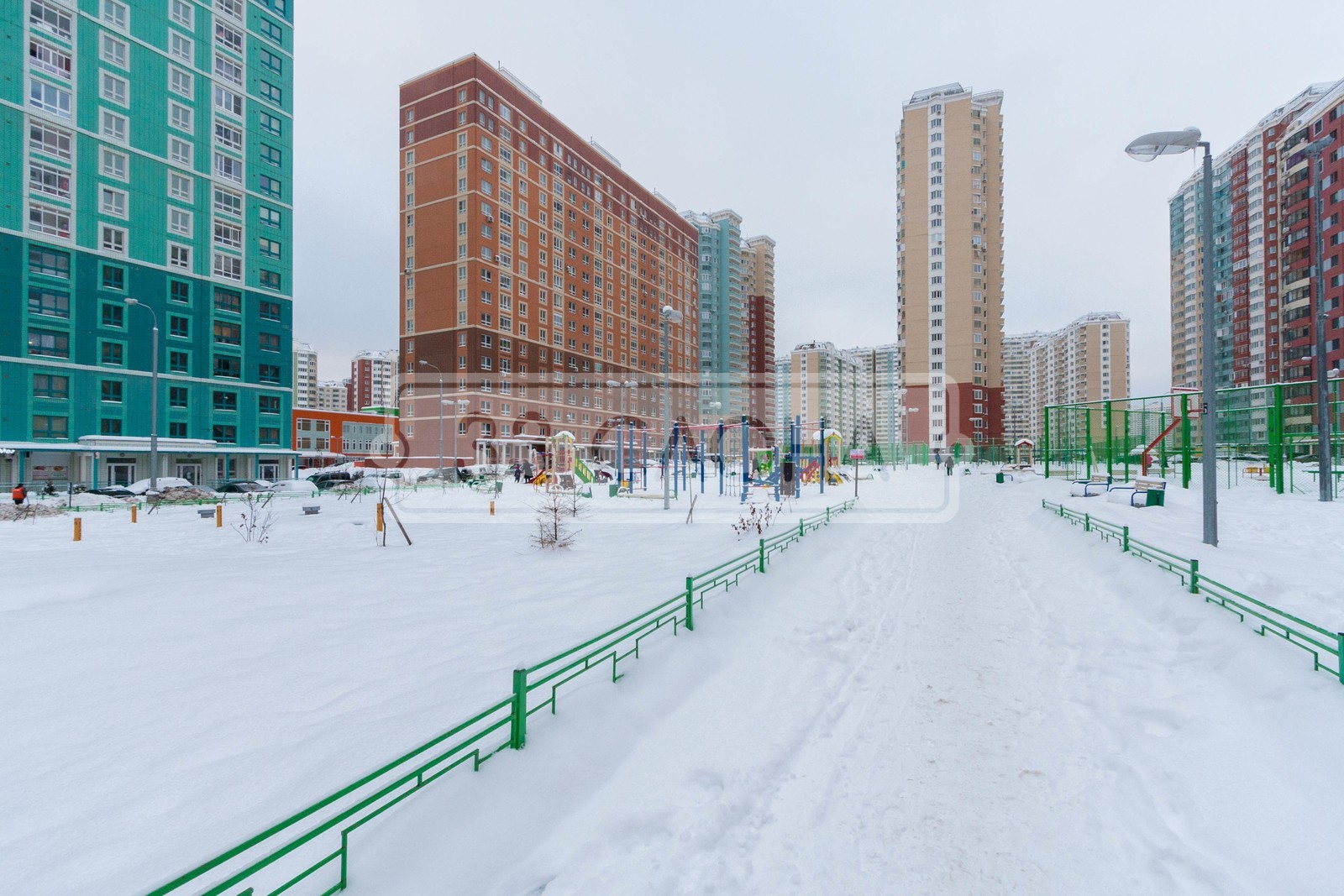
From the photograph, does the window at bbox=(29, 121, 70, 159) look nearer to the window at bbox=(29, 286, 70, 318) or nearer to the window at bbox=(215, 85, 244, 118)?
the window at bbox=(29, 286, 70, 318)

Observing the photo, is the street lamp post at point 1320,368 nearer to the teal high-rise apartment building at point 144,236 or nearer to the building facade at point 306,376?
the teal high-rise apartment building at point 144,236

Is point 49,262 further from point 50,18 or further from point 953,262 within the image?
point 953,262

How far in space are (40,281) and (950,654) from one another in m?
49.5

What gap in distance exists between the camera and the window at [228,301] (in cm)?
4088

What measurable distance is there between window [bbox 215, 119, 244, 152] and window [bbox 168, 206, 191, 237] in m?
6.00

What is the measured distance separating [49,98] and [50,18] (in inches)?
192

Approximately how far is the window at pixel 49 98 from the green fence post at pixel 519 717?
164 feet

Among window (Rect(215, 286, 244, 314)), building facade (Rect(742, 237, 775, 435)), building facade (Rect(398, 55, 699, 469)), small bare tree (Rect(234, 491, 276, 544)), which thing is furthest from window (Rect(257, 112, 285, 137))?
building facade (Rect(742, 237, 775, 435))

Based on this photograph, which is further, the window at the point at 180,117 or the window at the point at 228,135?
the window at the point at 228,135

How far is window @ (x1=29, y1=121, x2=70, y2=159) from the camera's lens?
33312 mm

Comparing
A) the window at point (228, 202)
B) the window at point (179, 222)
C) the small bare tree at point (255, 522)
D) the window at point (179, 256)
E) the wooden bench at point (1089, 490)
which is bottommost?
the small bare tree at point (255, 522)

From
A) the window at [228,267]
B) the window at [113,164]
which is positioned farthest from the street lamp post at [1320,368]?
the window at [113,164]

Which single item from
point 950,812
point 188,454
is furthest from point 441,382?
point 950,812

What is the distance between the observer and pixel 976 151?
7456 cm
